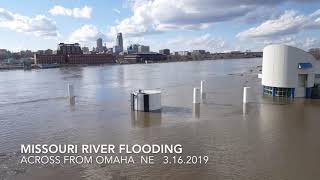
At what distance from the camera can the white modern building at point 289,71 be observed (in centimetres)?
2411

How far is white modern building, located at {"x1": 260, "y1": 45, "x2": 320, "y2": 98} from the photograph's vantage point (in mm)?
24109

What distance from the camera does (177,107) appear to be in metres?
21.4

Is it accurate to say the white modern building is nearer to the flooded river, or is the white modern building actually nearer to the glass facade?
the glass facade

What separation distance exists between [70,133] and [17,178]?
540cm

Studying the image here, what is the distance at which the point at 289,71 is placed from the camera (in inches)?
952

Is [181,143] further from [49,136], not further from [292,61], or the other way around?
[292,61]

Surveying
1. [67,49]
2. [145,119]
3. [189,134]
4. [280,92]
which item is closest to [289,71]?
[280,92]

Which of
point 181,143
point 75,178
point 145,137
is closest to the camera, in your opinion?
point 75,178

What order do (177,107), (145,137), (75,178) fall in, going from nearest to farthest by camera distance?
(75,178), (145,137), (177,107)

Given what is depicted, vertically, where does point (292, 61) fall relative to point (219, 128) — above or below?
above

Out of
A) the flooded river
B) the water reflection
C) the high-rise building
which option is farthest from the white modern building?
the high-rise building

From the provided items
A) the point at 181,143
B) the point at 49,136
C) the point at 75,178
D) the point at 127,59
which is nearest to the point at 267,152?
the point at 181,143

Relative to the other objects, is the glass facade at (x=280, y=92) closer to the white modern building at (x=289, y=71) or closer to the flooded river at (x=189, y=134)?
the white modern building at (x=289, y=71)

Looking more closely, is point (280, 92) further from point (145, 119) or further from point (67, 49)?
point (67, 49)
